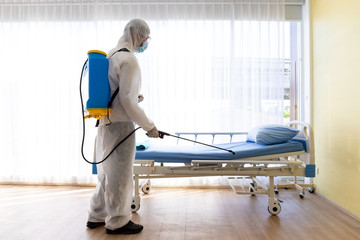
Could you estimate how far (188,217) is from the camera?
2678 mm

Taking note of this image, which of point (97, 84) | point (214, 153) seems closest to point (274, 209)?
point (214, 153)

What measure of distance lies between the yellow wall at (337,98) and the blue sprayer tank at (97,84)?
2.21 m

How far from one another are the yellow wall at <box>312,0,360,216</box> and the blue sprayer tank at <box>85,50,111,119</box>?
2209 mm

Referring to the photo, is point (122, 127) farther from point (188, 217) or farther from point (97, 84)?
point (188, 217)

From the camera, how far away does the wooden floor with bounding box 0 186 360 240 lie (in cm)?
229

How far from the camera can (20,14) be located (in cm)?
390

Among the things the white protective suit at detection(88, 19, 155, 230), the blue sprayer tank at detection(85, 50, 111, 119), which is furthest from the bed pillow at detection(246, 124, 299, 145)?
the blue sprayer tank at detection(85, 50, 111, 119)

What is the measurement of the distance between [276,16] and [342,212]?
7.92 ft

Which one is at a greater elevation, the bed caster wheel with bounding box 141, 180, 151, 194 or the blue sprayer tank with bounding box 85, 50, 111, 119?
the blue sprayer tank with bounding box 85, 50, 111, 119

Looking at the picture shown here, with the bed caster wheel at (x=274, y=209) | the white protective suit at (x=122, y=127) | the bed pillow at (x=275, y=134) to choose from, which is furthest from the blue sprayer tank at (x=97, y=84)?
the bed caster wheel at (x=274, y=209)

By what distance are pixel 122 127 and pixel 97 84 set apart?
39 centimetres

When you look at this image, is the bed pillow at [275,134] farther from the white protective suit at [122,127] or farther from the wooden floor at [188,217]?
the white protective suit at [122,127]

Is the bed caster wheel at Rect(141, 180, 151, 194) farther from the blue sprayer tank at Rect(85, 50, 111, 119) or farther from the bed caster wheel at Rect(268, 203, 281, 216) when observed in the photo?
the blue sprayer tank at Rect(85, 50, 111, 119)

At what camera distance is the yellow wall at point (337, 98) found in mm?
2682
